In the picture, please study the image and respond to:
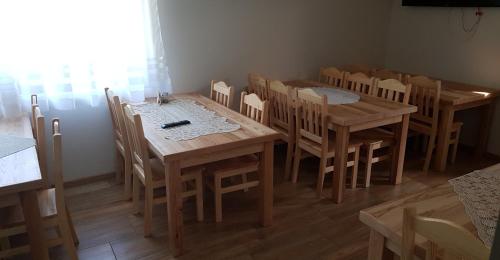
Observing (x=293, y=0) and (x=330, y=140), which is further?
(x=293, y=0)

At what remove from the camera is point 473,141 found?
3764mm

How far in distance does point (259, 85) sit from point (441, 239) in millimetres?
2424

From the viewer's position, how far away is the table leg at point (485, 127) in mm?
3463

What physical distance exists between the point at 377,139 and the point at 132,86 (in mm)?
1994

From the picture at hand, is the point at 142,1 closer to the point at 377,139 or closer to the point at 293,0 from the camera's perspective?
the point at 293,0

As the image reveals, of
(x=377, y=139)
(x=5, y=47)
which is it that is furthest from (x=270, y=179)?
(x=5, y=47)

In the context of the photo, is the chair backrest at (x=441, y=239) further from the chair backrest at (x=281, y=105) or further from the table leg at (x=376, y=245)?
the chair backrest at (x=281, y=105)

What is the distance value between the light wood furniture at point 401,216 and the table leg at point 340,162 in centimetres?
121

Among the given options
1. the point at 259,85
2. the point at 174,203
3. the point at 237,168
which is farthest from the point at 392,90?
the point at 174,203

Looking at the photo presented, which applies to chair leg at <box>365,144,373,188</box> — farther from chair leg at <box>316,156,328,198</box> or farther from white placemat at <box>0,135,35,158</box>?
white placemat at <box>0,135,35,158</box>

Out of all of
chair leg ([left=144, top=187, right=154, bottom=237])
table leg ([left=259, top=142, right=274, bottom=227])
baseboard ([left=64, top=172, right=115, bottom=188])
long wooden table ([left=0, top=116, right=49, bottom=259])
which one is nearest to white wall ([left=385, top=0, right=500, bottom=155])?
table leg ([left=259, top=142, right=274, bottom=227])

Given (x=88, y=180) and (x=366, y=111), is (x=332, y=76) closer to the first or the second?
(x=366, y=111)

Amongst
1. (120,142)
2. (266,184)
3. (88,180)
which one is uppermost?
(120,142)

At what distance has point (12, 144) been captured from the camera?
199 centimetres
